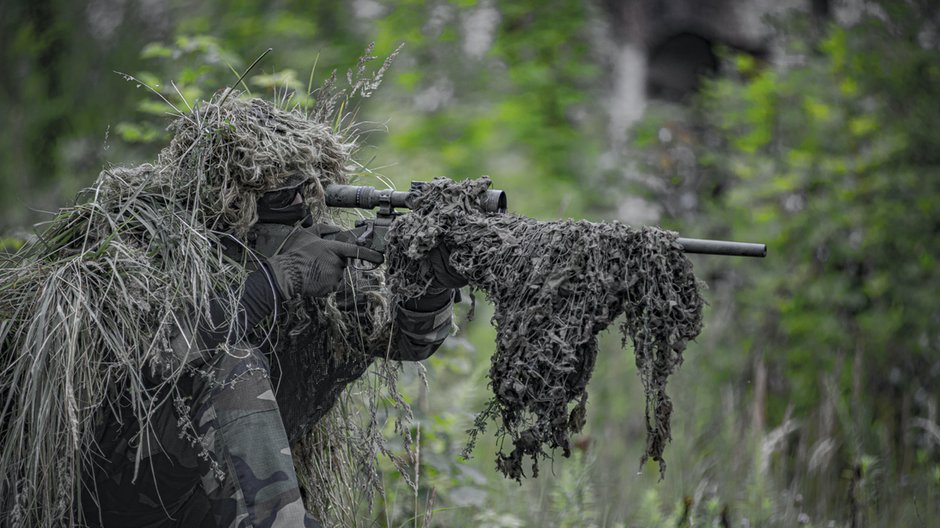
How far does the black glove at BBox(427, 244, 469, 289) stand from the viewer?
2576 mm

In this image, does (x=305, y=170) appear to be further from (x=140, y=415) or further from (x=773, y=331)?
(x=773, y=331)

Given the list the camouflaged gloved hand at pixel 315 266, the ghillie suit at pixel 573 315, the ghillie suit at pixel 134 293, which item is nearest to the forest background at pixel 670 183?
the ghillie suit at pixel 134 293

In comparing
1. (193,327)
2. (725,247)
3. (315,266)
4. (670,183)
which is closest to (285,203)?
(315,266)

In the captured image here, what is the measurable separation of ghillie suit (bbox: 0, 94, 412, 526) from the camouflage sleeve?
0.22ft

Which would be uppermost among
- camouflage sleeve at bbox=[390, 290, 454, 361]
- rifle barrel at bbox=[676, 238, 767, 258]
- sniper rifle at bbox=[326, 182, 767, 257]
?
sniper rifle at bbox=[326, 182, 767, 257]

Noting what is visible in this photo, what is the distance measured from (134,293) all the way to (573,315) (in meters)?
1.16

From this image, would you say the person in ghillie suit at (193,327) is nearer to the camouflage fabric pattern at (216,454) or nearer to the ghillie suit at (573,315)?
the camouflage fabric pattern at (216,454)

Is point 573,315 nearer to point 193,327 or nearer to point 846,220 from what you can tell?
point 193,327

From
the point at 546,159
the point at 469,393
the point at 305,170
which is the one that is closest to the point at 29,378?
the point at 305,170

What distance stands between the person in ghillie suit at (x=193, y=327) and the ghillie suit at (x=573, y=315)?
30 centimetres

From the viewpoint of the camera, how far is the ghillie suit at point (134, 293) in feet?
8.18

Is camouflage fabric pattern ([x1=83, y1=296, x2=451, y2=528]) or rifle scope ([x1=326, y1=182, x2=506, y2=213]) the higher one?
rifle scope ([x1=326, y1=182, x2=506, y2=213])

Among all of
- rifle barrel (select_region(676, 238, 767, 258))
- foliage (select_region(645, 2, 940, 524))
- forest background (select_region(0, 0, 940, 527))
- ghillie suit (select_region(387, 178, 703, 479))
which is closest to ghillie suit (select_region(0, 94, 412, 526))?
forest background (select_region(0, 0, 940, 527))

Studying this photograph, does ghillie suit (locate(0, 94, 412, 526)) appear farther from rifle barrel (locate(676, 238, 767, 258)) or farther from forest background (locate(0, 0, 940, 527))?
rifle barrel (locate(676, 238, 767, 258))
